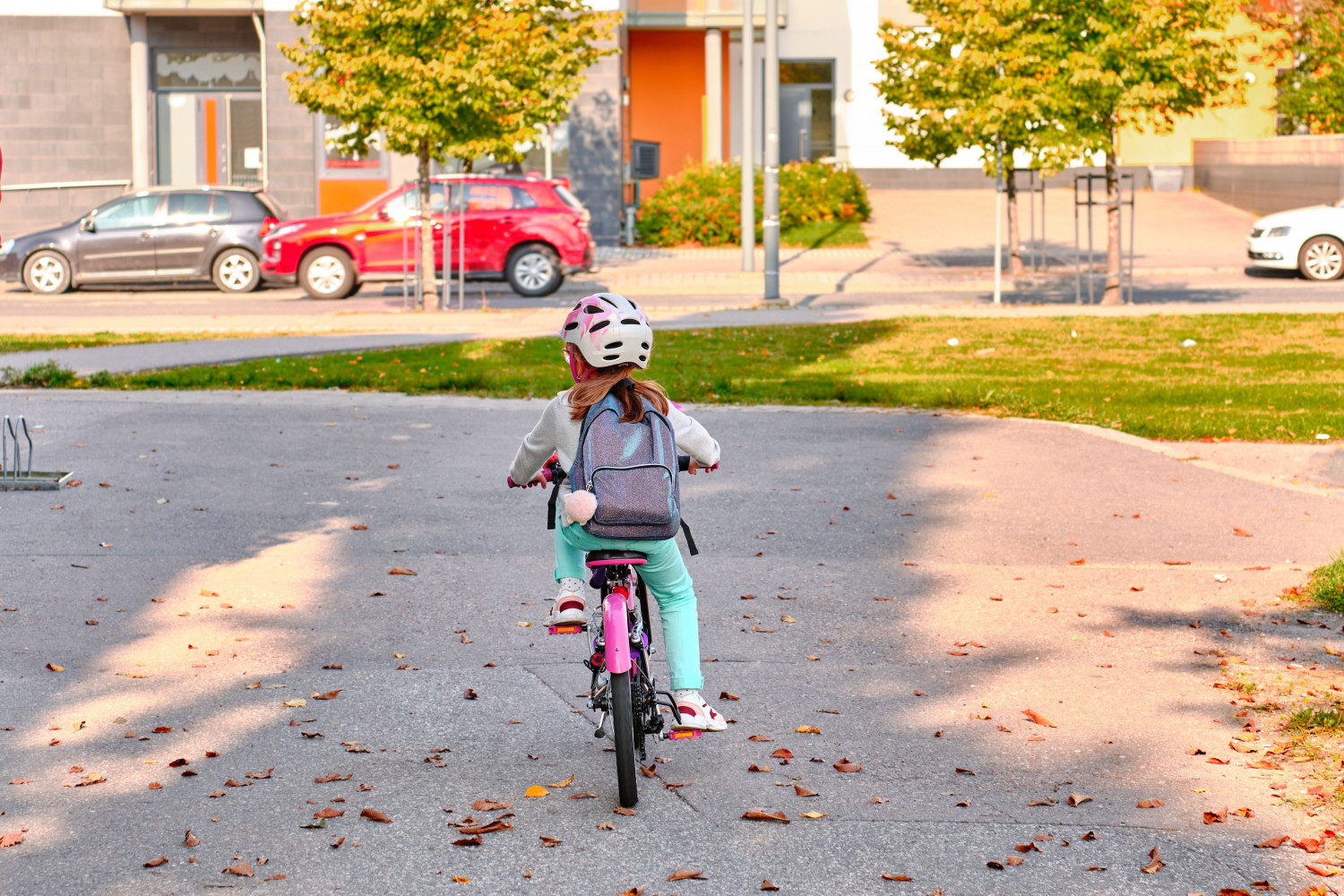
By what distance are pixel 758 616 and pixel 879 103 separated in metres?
34.9

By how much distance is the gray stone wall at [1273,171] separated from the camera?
33.6 m

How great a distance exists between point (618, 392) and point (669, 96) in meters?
36.0

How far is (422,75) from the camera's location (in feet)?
66.6

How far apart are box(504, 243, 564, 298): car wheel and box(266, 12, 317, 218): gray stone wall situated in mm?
10345

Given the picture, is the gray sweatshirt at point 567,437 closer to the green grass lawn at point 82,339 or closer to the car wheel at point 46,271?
the green grass lawn at point 82,339

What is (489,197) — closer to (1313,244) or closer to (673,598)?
(1313,244)

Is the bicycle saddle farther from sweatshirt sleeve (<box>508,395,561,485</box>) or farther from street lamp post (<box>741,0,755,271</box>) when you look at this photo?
street lamp post (<box>741,0,755,271</box>)

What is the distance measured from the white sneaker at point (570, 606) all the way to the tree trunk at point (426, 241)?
16483 mm

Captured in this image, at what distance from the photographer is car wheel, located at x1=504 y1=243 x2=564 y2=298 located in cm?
2344

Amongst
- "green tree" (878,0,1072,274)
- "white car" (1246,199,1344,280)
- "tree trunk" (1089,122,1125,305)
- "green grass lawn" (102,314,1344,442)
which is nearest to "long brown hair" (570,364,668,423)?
"green grass lawn" (102,314,1344,442)

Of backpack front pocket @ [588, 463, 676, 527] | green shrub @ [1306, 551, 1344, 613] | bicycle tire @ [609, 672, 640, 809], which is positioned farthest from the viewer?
green shrub @ [1306, 551, 1344, 613]

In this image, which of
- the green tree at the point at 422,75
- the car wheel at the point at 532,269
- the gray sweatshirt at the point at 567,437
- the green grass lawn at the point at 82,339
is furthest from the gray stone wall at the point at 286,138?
the gray sweatshirt at the point at 567,437

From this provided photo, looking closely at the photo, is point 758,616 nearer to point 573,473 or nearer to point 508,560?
point 508,560

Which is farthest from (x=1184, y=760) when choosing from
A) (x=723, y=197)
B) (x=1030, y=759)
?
(x=723, y=197)
